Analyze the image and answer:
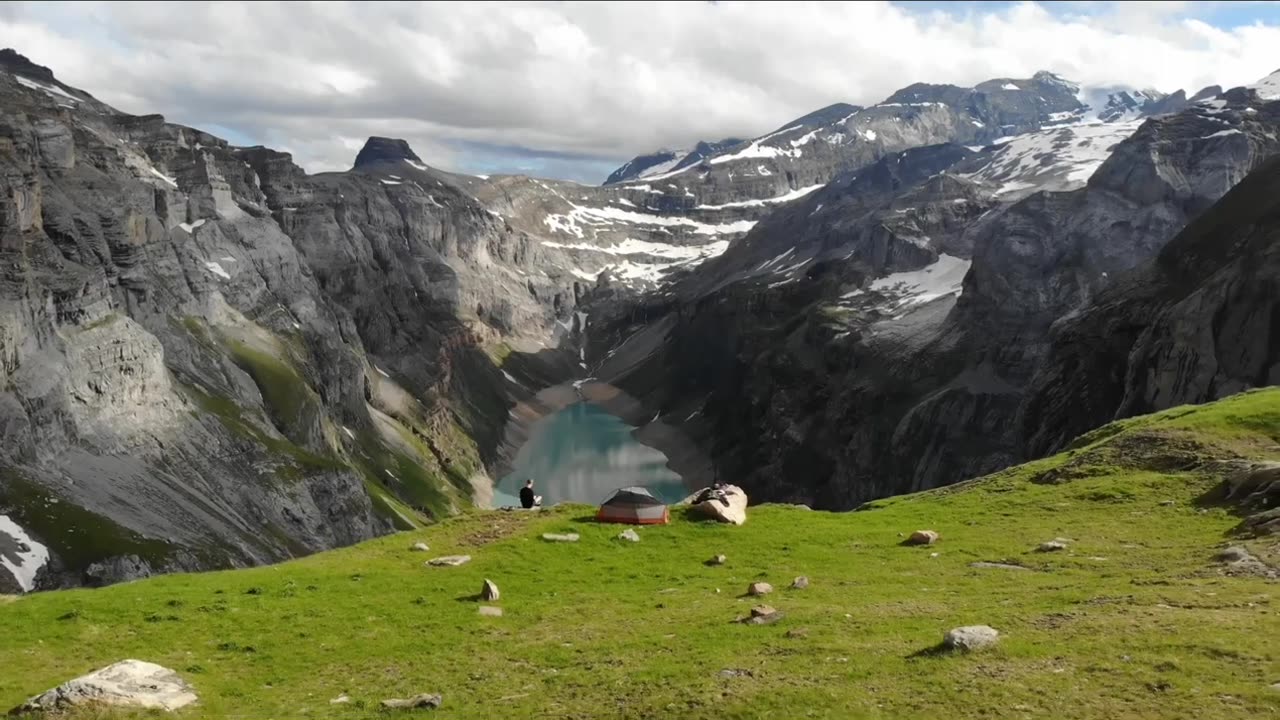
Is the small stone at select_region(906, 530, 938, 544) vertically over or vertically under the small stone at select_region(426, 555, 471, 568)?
over

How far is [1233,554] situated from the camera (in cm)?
3053

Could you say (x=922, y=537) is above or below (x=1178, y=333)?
below

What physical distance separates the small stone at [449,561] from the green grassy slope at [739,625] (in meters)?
0.42

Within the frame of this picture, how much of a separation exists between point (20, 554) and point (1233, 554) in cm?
9287

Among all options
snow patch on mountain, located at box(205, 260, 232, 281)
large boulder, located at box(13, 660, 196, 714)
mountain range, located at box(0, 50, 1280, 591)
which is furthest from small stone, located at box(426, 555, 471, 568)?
snow patch on mountain, located at box(205, 260, 232, 281)

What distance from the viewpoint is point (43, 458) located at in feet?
325

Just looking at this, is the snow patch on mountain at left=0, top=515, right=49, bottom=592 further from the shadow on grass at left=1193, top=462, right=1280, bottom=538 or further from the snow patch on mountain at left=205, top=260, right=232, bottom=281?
the snow patch on mountain at left=205, top=260, right=232, bottom=281

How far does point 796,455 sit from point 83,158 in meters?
137

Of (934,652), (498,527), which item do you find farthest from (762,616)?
(498,527)

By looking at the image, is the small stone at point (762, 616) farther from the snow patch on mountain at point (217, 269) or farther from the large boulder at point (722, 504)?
the snow patch on mountain at point (217, 269)

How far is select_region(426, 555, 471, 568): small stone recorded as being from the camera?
37.1 m

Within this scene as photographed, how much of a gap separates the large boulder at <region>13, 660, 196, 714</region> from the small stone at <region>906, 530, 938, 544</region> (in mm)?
26707

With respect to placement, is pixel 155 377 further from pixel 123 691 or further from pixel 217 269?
pixel 123 691

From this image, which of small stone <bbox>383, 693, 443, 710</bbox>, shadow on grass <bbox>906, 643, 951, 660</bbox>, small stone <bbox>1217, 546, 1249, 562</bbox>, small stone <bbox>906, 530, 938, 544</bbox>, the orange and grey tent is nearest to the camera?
small stone <bbox>383, 693, 443, 710</bbox>
